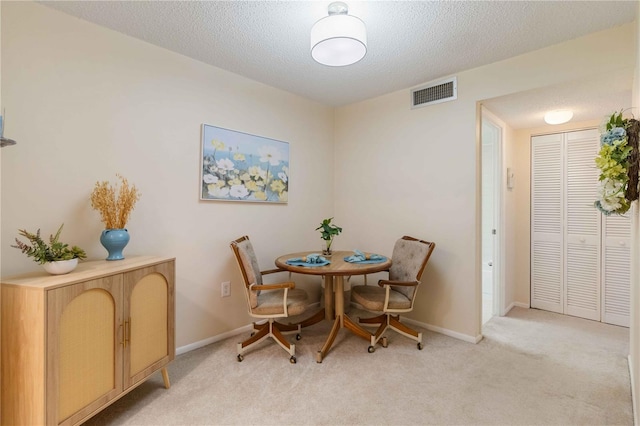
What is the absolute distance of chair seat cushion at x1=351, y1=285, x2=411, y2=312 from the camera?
8.40 ft

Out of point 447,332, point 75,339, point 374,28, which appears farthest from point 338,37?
point 447,332

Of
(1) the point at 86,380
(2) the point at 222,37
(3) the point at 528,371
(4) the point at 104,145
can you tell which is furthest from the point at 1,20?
(3) the point at 528,371

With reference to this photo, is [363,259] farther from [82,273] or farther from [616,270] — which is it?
[616,270]

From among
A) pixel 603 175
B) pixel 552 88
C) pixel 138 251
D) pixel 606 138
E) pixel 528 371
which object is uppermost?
pixel 552 88

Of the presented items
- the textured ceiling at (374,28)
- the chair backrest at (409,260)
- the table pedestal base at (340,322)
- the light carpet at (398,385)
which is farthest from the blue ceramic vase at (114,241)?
the chair backrest at (409,260)

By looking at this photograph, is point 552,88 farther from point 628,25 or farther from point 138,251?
point 138,251

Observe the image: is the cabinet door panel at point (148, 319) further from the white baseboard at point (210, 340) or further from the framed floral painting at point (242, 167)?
the framed floral painting at point (242, 167)

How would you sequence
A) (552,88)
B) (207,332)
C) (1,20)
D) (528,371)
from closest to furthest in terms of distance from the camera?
1. (1,20)
2. (528,371)
3. (552,88)
4. (207,332)

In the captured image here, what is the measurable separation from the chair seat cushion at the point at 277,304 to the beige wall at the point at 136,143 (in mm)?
559

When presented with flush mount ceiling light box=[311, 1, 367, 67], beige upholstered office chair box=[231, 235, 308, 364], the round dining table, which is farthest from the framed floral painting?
flush mount ceiling light box=[311, 1, 367, 67]

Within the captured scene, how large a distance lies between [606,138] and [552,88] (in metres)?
1.21

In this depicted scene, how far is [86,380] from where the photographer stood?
5.09ft

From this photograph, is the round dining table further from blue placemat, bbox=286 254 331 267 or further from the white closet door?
the white closet door

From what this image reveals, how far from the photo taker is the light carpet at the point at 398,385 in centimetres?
178
